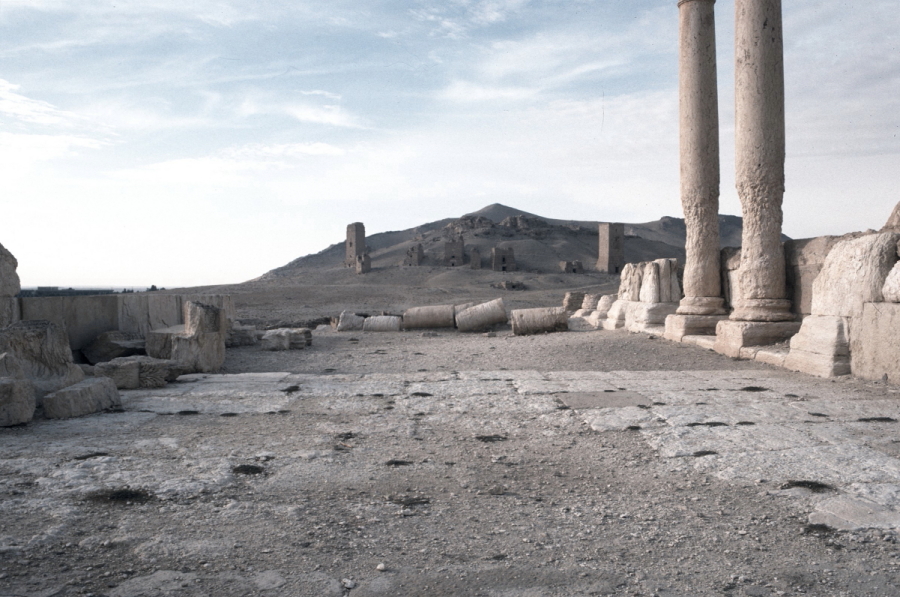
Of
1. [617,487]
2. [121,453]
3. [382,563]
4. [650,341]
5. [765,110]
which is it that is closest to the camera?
[382,563]

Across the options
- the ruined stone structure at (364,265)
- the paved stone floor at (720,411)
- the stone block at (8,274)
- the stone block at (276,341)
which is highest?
the ruined stone structure at (364,265)

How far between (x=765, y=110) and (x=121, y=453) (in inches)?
342

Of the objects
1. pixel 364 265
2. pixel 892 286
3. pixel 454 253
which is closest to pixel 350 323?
pixel 892 286

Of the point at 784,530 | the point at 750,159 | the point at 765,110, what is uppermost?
the point at 765,110

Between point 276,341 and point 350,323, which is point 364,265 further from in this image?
point 276,341

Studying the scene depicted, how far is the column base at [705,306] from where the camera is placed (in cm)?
1026

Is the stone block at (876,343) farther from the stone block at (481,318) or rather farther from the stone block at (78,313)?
the stone block at (78,313)

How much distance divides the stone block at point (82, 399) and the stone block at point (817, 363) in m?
6.88

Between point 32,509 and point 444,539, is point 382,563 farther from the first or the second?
point 32,509

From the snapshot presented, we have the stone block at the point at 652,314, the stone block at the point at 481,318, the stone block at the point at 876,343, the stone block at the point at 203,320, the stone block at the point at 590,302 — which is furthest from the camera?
the stone block at the point at 590,302

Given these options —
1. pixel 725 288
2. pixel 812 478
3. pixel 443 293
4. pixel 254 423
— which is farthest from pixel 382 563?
pixel 443 293

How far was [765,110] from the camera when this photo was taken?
8.79 metres

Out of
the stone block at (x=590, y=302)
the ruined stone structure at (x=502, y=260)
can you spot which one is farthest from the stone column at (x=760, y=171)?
the ruined stone structure at (x=502, y=260)

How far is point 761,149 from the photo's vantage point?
889 centimetres
